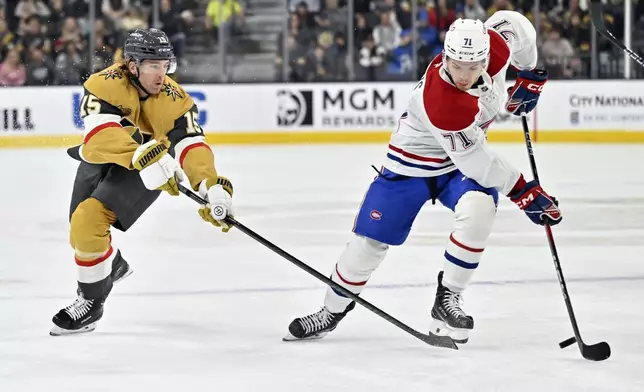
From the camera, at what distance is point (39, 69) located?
1099 centimetres

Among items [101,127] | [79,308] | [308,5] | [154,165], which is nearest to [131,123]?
[101,127]

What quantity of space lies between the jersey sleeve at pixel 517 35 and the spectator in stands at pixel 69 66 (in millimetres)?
7670

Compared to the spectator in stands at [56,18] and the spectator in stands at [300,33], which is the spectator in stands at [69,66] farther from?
the spectator in stands at [300,33]

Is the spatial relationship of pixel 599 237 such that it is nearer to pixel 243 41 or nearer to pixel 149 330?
pixel 149 330

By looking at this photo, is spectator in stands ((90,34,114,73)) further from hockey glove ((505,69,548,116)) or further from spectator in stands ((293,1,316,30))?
hockey glove ((505,69,548,116))

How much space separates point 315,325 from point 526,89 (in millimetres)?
1032

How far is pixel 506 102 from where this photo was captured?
3.79m

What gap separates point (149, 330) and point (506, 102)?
52.5 inches

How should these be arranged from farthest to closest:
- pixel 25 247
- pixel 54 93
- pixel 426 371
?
pixel 54 93 < pixel 25 247 < pixel 426 371

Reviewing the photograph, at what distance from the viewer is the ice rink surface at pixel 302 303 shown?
10.0 ft

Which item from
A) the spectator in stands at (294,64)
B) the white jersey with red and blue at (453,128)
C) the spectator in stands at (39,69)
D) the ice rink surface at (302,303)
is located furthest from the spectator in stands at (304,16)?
the white jersey with red and blue at (453,128)

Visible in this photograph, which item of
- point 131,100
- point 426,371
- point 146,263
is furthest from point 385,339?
point 146,263

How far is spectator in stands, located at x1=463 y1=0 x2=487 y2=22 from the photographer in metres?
11.4

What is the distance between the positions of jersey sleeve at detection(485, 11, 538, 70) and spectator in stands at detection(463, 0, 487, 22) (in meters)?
7.58
